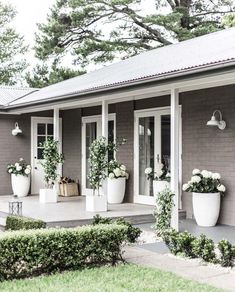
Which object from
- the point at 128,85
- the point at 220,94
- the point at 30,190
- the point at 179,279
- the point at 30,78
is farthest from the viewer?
the point at 30,78

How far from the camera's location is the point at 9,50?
95.0 ft

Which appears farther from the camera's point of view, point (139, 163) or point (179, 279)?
point (139, 163)

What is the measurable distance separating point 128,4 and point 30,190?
12.6 m

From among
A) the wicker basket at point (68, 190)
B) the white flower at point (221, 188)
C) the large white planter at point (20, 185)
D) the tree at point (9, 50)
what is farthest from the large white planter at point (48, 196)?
the tree at point (9, 50)

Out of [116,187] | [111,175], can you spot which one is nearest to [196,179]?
[111,175]

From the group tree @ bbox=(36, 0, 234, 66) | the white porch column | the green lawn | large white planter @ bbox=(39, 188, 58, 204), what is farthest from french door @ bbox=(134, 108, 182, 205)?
tree @ bbox=(36, 0, 234, 66)

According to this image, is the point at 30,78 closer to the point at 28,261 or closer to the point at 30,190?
the point at 30,190

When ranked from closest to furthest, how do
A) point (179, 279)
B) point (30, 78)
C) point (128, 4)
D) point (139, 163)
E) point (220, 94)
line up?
1. point (179, 279)
2. point (220, 94)
3. point (139, 163)
4. point (128, 4)
5. point (30, 78)

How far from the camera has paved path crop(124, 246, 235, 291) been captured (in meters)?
5.12

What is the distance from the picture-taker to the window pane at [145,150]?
10773mm

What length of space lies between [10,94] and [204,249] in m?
11.1

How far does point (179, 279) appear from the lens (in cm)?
512

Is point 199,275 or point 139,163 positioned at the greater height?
point 139,163

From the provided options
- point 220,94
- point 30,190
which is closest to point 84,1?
point 30,190
